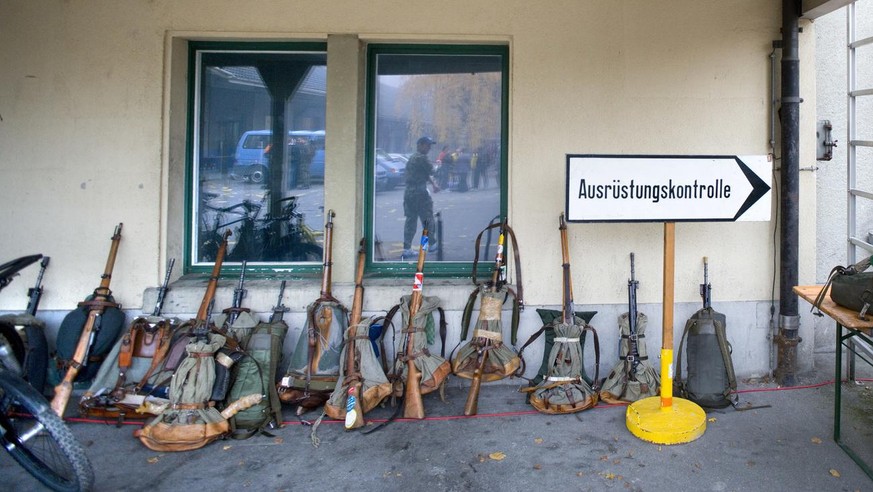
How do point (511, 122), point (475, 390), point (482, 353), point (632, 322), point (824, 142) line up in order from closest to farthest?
point (475, 390) < point (482, 353) < point (632, 322) < point (511, 122) < point (824, 142)

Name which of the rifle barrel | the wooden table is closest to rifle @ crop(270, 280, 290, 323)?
the rifle barrel

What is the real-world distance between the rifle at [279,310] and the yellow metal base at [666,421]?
8.33 ft

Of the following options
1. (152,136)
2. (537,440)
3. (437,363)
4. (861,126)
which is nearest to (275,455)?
(437,363)

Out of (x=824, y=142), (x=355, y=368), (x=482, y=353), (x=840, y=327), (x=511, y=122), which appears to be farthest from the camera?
(x=824, y=142)

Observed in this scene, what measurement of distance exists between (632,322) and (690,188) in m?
1.12

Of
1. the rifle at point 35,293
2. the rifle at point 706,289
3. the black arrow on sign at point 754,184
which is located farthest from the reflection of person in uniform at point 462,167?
the rifle at point 35,293

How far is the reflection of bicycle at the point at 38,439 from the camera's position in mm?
2902

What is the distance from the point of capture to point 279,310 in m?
4.64

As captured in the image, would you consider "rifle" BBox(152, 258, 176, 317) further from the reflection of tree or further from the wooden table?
the wooden table

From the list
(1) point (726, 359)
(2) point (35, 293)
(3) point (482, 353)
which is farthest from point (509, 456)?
(2) point (35, 293)

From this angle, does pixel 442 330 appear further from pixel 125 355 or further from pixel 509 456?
pixel 125 355

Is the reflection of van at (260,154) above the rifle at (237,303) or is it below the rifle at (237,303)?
above

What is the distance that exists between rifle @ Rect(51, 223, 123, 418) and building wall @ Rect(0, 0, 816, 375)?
0.13m

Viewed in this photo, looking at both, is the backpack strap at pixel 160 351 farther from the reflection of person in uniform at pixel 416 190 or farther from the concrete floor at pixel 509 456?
the reflection of person in uniform at pixel 416 190
